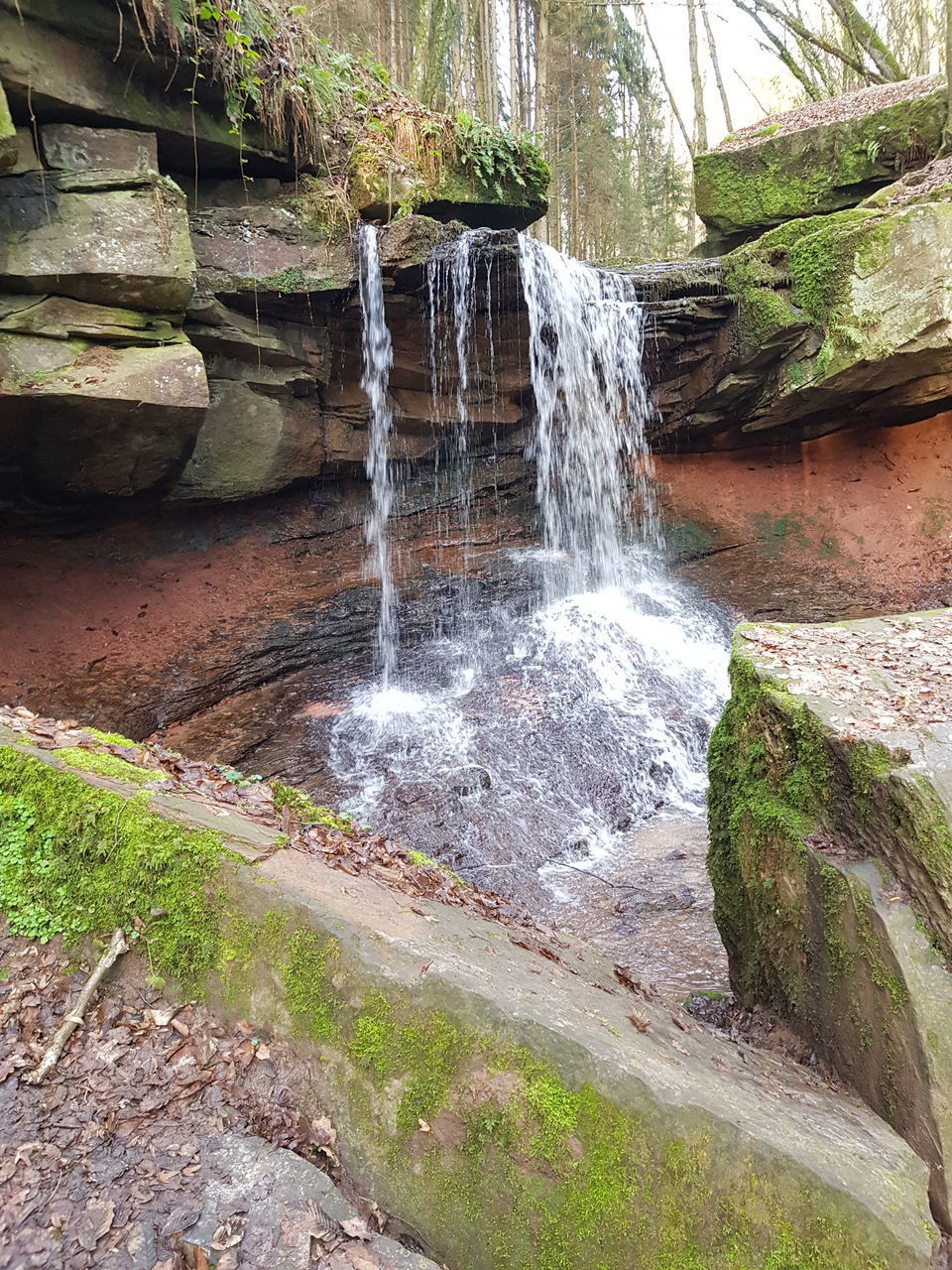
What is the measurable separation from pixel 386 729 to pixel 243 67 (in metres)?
6.54

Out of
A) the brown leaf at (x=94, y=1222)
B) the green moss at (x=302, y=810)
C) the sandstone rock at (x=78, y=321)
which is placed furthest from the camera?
the sandstone rock at (x=78, y=321)

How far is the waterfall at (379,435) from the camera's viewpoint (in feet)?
25.3

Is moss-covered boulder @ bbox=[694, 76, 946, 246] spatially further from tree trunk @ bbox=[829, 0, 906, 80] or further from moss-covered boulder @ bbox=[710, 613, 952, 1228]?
moss-covered boulder @ bbox=[710, 613, 952, 1228]

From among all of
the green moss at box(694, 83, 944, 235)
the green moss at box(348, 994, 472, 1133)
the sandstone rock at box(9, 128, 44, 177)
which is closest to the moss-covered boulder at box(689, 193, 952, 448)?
the green moss at box(694, 83, 944, 235)

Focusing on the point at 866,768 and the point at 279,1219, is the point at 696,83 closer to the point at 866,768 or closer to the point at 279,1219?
the point at 866,768

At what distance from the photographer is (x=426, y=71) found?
12539 millimetres

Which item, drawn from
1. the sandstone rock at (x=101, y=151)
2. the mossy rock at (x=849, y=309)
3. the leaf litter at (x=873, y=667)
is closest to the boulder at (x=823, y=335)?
the mossy rock at (x=849, y=309)

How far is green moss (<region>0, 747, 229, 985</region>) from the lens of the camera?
2.21 metres

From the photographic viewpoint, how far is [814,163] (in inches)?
424

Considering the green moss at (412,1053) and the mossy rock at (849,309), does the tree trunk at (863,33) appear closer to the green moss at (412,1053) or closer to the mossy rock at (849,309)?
the mossy rock at (849,309)

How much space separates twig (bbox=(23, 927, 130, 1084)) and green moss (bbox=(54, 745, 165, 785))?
0.68m

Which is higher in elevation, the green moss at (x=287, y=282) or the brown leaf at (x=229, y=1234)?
the green moss at (x=287, y=282)

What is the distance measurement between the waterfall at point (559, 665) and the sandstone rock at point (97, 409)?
296 cm

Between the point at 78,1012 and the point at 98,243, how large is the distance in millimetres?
6212
